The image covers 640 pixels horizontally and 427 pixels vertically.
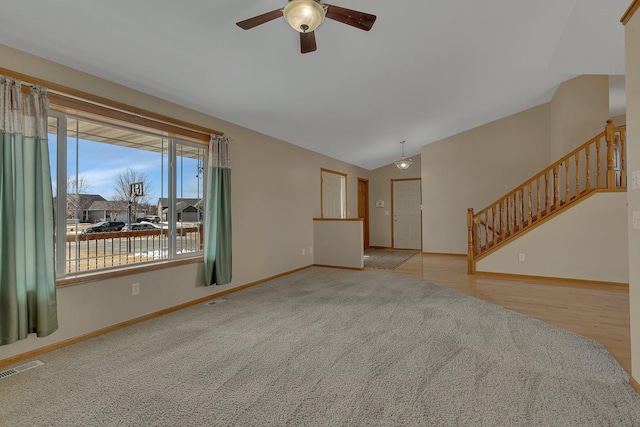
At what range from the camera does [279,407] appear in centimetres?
177

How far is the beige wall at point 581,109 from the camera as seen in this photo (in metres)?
5.39

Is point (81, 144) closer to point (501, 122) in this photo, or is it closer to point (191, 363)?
point (191, 363)

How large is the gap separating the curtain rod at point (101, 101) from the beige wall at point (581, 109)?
6.43 metres

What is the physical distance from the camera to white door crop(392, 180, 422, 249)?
8.80 m

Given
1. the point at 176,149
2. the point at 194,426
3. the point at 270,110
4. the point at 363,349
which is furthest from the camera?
the point at 270,110

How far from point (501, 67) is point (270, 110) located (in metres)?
3.40

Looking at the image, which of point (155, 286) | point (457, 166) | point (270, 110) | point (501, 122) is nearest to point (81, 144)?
point (155, 286)

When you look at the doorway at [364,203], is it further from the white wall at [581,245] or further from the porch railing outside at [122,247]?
the porch railing outside at [122,247]

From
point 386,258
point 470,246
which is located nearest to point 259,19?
point 470,246

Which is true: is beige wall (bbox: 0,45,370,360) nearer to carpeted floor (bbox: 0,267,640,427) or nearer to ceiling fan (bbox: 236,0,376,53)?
carpeted floor (bbox: 0,267,640,427)

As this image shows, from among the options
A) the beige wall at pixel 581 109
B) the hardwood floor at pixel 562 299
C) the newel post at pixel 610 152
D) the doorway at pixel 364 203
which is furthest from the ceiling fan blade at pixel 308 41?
the doorway at pixel 364 203

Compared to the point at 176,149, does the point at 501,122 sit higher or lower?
higher

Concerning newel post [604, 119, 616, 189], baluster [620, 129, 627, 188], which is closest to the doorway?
newel post [604, 119, 616, 189]

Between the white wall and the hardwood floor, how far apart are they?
0.19 metres
